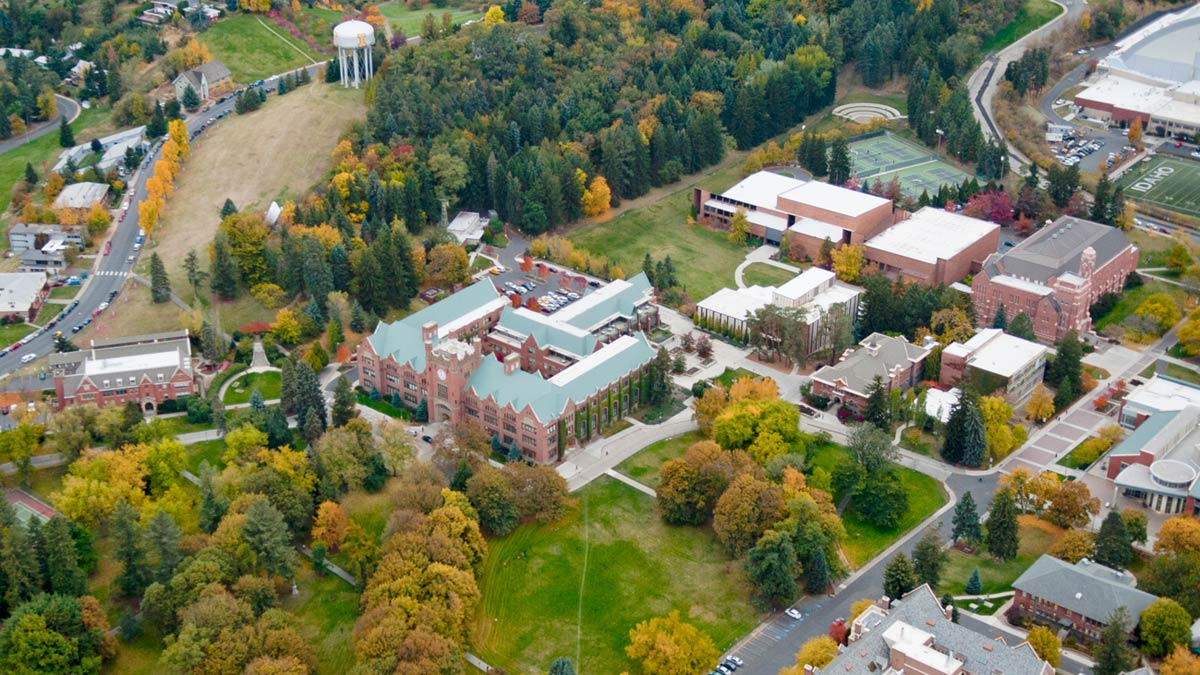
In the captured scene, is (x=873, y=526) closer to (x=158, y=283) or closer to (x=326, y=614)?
(x=326, y=614)

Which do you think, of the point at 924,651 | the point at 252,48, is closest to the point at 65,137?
the point at 252,48

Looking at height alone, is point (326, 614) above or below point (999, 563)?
below

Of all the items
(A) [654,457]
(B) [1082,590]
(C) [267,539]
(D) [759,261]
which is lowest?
(D) [759,261]

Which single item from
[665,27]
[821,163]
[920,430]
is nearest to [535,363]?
[920,430]

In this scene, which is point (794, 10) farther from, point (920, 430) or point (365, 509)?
point (365, 509)

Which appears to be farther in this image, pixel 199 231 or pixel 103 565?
pixel 199 231

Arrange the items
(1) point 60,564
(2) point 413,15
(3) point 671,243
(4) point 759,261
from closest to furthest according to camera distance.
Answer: (1) point 60,564 < (4) point 759,261 < (3) point 671,243 < (2) point 413,15

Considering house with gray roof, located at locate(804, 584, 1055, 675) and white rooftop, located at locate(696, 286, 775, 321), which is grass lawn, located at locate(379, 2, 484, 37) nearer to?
white rooftop, located at locate(696, 286, 775, 321)
